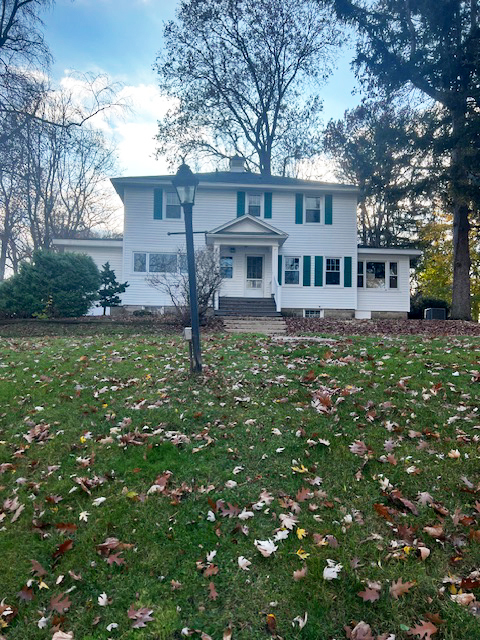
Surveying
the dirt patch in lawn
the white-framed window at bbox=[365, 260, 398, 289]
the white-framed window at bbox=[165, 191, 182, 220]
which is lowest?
the dirt patch in lawn

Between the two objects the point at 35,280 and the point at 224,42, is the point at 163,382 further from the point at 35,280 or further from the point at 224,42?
the point at 224,42

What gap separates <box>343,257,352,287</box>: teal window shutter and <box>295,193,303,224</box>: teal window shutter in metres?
2.76

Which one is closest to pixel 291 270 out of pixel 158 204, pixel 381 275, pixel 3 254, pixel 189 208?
pixel 381 275

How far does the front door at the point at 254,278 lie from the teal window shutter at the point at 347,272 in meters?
3.81

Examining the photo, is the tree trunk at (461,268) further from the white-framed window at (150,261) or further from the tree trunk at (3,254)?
the tree trunk at (3,254)

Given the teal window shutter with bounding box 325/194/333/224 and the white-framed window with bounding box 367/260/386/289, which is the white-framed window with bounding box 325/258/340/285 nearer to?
the white-framed window with bounding box 367/260/386/289

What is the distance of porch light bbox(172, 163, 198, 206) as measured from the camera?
6008 millimetres

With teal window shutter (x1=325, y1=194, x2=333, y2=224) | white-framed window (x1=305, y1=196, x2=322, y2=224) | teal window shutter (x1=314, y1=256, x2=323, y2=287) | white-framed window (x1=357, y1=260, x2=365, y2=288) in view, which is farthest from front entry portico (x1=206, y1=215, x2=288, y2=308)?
white-framed window (x1=357, y1=260, x2=365, y2=288)

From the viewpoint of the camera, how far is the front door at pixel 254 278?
18.4 m

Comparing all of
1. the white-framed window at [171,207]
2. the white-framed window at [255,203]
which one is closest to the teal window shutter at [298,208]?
the white-framed window at [255,203]

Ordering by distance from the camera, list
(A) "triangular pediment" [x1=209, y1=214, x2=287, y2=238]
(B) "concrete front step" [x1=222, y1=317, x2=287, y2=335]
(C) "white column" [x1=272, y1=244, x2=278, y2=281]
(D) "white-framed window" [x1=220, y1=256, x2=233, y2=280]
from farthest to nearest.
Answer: (D) "white-framed window" [x1=220, y1=256, x2=233, y2=280] < (C) "white column" [x1=272, y1=244, x2=278, y2=281] < (A) "triangular pediment" [x1=209, y1=214, x2=287, y2=238] < (B) "concrete front step" [x1=222, y1=317, x2=287, y2=335]

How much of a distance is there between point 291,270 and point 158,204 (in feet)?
21.6

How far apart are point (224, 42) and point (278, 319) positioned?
60.9 feet

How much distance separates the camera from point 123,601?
256 centimetres
